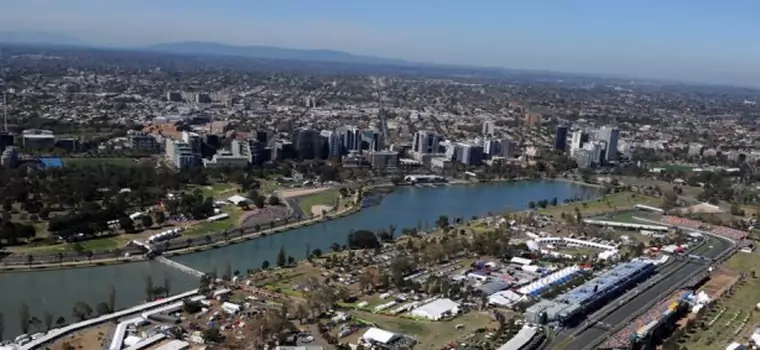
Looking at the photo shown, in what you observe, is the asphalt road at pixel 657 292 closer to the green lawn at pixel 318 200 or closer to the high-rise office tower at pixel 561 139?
the green lawn at pixel 318 200

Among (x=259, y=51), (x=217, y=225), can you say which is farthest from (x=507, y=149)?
(x=259, y=51)

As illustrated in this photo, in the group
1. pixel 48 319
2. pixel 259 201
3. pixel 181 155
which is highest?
pixel 181 155

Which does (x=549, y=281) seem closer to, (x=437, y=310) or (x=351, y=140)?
(x=437, y=310)

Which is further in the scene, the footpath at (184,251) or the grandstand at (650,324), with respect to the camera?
the footpath at (184,251)

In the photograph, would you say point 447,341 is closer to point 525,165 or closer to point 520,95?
point 525,165

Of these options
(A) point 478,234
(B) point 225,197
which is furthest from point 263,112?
(A) point 478,234

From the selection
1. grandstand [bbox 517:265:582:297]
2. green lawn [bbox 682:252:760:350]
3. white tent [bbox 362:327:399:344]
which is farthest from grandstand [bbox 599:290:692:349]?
Answer: white tent [bbox 362:327:399:344]

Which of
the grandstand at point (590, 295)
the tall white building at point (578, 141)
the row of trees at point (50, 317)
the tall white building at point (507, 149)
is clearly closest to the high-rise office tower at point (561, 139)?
the tall white building at point (578, 141)

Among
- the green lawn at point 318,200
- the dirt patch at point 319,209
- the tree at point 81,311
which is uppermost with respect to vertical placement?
the tree at point 81,311
